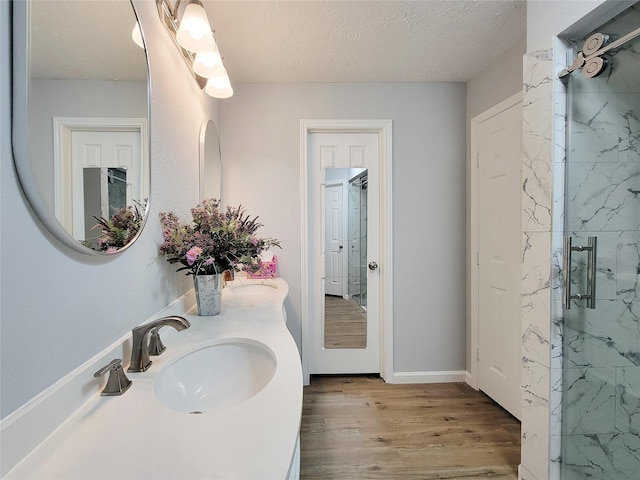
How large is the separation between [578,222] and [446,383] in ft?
5.56

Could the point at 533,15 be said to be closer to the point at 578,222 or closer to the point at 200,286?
the point at 578,222

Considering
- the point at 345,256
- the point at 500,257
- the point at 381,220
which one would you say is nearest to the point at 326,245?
the point at 345,256

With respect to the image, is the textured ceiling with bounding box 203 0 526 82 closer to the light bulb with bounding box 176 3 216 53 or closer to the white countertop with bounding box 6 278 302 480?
the light bulb with bounding box 176 3 216 53

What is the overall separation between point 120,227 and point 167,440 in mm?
629

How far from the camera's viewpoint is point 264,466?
0.52m

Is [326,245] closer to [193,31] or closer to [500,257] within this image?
[500,257]

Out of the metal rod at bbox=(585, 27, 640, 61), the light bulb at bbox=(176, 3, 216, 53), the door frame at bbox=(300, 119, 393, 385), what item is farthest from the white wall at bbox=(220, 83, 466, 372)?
the metal rod at bbox=(585, 27, 640, 61)

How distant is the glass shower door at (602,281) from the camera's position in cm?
130

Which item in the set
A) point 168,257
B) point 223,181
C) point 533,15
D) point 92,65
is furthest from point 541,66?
point 223,181

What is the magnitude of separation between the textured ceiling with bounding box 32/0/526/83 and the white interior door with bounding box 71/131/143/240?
180mm

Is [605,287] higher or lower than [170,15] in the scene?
lower

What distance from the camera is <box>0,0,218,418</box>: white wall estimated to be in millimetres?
563

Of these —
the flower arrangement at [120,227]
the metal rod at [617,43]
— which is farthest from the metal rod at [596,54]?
the flower arrangement at [120,227]

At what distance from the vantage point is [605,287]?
1339mm
